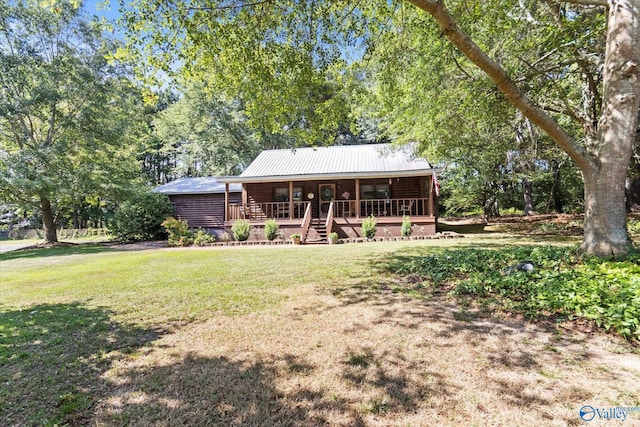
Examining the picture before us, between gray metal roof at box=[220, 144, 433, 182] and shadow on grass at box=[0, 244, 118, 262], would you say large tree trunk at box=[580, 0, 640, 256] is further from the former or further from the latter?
shadow on grass at box=[0, 244, 118, 262]

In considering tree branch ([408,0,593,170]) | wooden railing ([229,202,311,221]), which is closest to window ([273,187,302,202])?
wooden railing ([229,202,311,221])

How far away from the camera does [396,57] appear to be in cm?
810

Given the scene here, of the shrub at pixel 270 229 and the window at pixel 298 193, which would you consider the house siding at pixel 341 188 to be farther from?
the shrub at pixel 270 229

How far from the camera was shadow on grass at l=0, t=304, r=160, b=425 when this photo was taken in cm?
226

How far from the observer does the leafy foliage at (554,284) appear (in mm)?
3232

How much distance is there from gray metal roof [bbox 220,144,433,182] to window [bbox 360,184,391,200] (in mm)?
1218

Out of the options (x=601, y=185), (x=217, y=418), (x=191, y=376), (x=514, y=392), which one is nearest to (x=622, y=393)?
(x=514, y=392)

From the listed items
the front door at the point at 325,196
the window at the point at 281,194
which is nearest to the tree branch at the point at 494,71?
the front door at the point at 325,196

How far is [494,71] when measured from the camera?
484 cm

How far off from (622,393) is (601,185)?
4.07m

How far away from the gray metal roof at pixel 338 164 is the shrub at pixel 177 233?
299 centimetres

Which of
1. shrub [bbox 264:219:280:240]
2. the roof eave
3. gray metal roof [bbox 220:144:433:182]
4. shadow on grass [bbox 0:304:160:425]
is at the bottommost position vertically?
shadow on grass [bbox 0:304:160:425]

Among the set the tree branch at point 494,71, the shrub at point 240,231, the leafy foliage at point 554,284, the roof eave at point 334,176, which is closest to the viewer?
the leafy foliage at point 554,284

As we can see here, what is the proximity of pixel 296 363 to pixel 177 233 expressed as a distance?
42.5 ft
